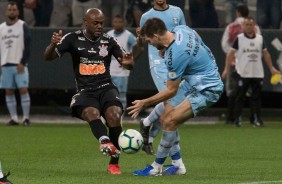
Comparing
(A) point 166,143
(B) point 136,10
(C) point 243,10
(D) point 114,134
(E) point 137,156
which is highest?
(A) point 166,143

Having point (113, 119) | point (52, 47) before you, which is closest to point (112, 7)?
point (52, 47)

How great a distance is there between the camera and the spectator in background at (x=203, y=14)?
78.1 feet

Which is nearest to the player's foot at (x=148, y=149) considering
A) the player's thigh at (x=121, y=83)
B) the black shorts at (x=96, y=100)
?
the black shorts at (x=96, y=100)

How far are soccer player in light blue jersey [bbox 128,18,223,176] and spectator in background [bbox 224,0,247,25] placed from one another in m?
11.1

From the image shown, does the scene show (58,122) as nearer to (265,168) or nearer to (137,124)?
(137,124)

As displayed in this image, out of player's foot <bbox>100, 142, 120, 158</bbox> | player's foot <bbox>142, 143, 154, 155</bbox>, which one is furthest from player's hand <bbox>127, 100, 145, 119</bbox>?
player's foot <bbox>142, 143, 154, 155</bbox>

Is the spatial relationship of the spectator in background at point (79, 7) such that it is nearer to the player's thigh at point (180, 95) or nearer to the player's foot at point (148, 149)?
the player's foot at point (148, 149)

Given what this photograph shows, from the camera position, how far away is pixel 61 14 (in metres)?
24.4

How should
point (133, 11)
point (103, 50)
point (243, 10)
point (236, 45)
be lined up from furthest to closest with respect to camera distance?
point (133, 11) < point (243, 10) < point (236, 45) < point (103, 50)

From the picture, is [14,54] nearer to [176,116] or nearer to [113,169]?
[113,169]

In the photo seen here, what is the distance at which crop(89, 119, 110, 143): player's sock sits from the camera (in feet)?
41.9

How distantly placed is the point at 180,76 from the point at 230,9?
11950 millimetres

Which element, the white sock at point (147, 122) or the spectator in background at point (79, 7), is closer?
the white sock at point (147, 122)

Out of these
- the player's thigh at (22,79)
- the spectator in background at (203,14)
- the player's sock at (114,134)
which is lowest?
the player's thigh at (22,79)
